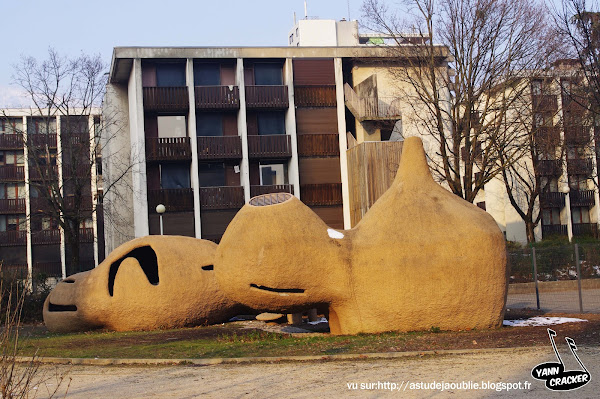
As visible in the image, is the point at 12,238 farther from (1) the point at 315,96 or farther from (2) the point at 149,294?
(2) the point at 149,294

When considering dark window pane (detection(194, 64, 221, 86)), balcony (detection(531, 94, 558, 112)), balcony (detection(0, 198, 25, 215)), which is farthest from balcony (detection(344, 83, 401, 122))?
balcony (detection(0, 198, 25, 215))

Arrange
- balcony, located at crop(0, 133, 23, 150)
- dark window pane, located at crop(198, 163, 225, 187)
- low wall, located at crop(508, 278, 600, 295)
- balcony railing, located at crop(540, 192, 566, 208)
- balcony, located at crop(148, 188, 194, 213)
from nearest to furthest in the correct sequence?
low wall, located at crop(508, 278, 600, 295), balcony, located at crop(148, 188, 194, 213), dark window pane, located at crop(198, 163, 225, 187), balcony railing, located at crop(540, 192, 566, 208), balcony, located at crop(0, 133, 23, 150)

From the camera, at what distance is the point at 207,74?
40.8m

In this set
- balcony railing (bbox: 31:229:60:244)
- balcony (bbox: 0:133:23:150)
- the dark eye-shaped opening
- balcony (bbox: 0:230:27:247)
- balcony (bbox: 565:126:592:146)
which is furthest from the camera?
balcony (bbox: 0:133:23:150)

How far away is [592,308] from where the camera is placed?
843 inches

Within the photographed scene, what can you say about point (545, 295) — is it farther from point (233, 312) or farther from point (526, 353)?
point (526, 353)

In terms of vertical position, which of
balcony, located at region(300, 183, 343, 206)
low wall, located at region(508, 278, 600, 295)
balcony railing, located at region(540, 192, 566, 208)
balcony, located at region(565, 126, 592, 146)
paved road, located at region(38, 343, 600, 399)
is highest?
balcony, located at region(565, 126, 592, 146)

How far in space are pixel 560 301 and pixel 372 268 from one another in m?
11.7

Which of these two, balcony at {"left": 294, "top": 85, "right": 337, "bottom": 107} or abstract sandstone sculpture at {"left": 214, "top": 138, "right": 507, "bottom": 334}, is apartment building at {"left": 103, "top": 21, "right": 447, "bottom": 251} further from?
abstract sandstone sculpture at {"left": 214, "top": 138, "right": 507, "bottom": 334}

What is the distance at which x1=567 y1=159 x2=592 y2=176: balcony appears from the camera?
135 ft

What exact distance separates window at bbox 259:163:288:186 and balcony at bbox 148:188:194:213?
424 cm

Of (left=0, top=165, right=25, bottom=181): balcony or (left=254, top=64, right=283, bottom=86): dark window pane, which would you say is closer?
(left=254, top=64, right=283, bottom=86): dark window pane

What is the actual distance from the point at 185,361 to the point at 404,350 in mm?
3813

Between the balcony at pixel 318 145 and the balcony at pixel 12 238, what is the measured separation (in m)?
28.1
